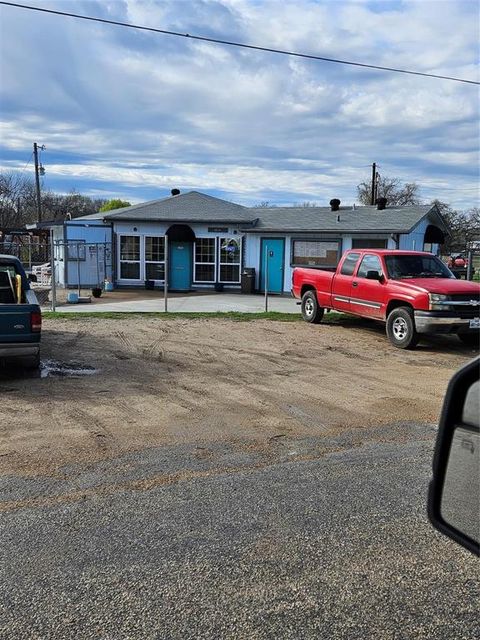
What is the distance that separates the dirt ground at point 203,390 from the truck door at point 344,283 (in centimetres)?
99

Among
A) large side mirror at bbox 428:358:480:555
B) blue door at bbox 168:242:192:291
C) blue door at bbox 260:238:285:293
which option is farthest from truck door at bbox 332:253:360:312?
large side mirror at bbox 428:358:480:555

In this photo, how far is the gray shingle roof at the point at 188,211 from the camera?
24.5 m

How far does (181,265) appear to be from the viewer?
25062mm

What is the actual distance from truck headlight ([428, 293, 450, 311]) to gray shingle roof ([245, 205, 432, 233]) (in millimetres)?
10912

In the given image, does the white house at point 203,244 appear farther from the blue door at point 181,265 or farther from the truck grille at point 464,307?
the truck grille at point 464,307

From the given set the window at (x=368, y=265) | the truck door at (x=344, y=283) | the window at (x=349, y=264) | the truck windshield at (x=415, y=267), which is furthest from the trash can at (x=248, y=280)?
the truck windshield at (x=415, y=267)

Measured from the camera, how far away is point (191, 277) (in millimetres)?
25125

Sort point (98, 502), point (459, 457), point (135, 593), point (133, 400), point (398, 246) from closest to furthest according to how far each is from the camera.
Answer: point (459, 457), point (135, 593), point (98, 502), point (133, 400), point (398, 246)

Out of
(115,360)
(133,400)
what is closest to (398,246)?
(115,360)

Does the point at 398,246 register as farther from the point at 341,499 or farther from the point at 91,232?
the point at 341,499

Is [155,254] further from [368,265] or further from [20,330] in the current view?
[20,330]

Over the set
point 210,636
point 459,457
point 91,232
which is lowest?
point 210,636

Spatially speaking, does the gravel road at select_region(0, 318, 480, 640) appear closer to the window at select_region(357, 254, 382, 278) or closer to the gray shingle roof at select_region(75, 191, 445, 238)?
the window at select_region(357, 254, 382, 278)

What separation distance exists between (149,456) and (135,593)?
220 centimetres
